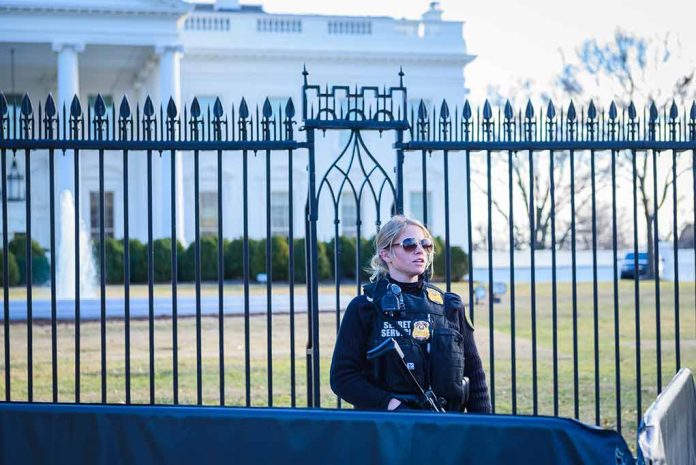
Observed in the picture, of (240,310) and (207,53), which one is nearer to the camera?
(240,310)

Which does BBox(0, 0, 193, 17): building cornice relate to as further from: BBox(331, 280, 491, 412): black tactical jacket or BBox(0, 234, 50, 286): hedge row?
BBox(331, 280, 491, 412): black tactical jacket

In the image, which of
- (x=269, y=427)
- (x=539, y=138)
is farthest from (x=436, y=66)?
(x=269, y=427)

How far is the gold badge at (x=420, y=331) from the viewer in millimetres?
4223

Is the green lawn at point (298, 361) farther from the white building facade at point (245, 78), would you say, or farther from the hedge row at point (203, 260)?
the white building facade at point (245, 78)

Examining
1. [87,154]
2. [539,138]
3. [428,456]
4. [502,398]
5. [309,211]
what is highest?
Answer: [87,154]

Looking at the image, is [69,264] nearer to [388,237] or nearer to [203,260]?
[203,260]

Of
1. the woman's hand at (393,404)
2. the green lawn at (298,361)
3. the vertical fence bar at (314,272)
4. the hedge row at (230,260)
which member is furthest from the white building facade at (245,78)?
the woman's hand at (393,404)

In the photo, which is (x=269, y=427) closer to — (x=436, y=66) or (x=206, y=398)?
(x=206, y=398)

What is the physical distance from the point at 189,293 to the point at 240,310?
3.35 meters

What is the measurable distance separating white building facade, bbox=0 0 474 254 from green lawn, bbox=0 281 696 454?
18.5m

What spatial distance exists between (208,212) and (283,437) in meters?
34.9

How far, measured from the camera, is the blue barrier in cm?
323

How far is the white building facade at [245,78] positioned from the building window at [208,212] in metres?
0.06

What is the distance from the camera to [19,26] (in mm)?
32906
